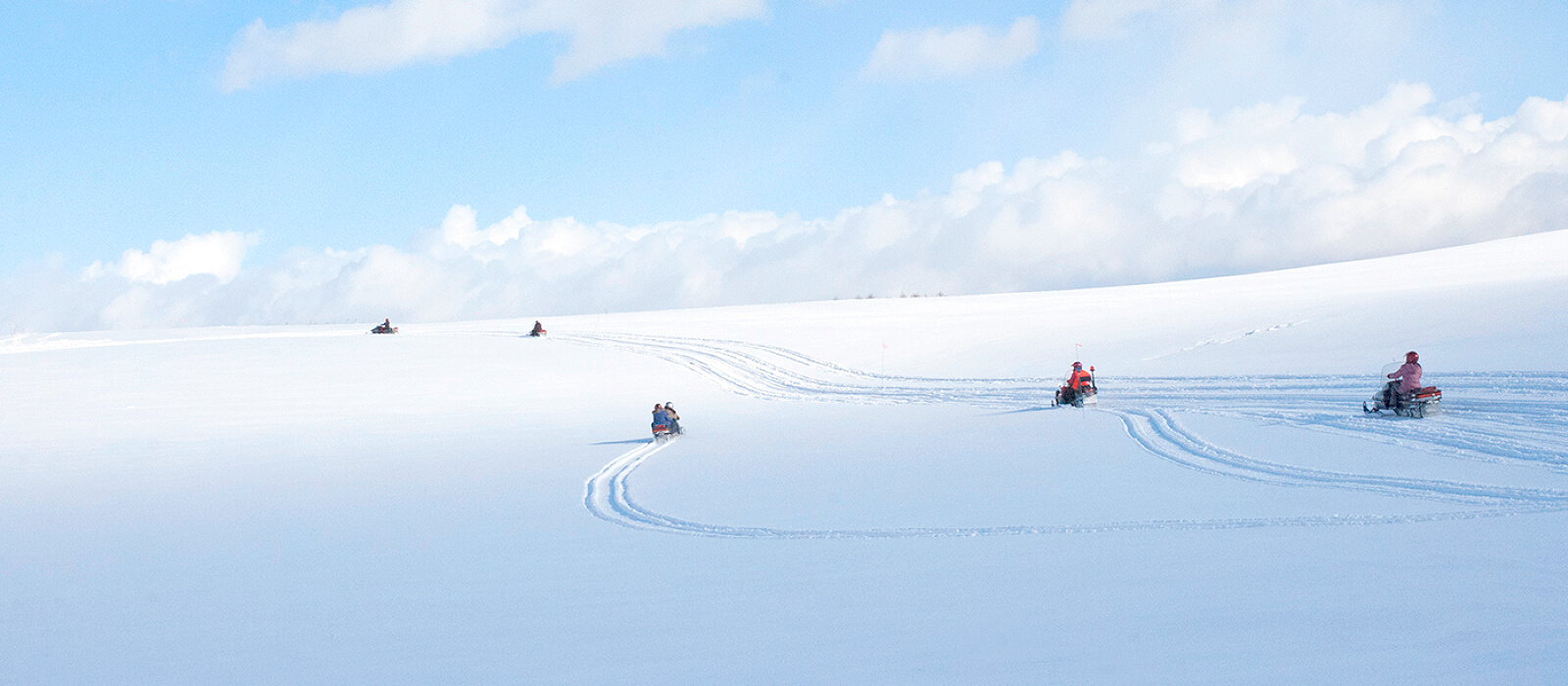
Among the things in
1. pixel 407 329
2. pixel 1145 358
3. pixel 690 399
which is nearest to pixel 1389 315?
pixel 1145 358

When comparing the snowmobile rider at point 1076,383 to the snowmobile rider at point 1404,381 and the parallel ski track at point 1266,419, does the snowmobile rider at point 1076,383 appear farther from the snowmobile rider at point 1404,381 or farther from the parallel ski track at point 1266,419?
the snowmobile rider at point 1404,381

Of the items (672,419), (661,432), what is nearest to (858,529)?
(661,432)

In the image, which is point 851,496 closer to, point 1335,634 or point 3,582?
point 1335,634

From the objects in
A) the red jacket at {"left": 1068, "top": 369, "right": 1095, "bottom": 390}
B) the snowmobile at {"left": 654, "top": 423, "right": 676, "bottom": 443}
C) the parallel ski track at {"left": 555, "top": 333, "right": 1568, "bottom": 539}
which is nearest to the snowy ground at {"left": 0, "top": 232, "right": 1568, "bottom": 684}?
the parallel ski track at {"left": 555, "top": 333, "right": 1568, "bottom": 539}

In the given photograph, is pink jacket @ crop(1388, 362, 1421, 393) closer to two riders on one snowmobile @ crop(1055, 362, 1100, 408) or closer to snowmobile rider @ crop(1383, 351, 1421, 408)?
snowmobile rider @ crop(1383, 351, 1421, 408)

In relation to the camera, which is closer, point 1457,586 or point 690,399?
point 1457,586

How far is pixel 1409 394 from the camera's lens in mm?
14164

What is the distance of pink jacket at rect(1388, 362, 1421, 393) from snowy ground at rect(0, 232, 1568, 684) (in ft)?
2.26

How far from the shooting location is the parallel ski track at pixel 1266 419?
8859 mm

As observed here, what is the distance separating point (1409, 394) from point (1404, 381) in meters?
0.20

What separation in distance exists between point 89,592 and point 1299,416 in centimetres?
1502

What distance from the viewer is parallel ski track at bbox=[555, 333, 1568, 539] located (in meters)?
8.86

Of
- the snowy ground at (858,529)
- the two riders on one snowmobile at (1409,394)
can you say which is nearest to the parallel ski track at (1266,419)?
the snowy ground at (858,529)

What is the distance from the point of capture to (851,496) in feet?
35.7
